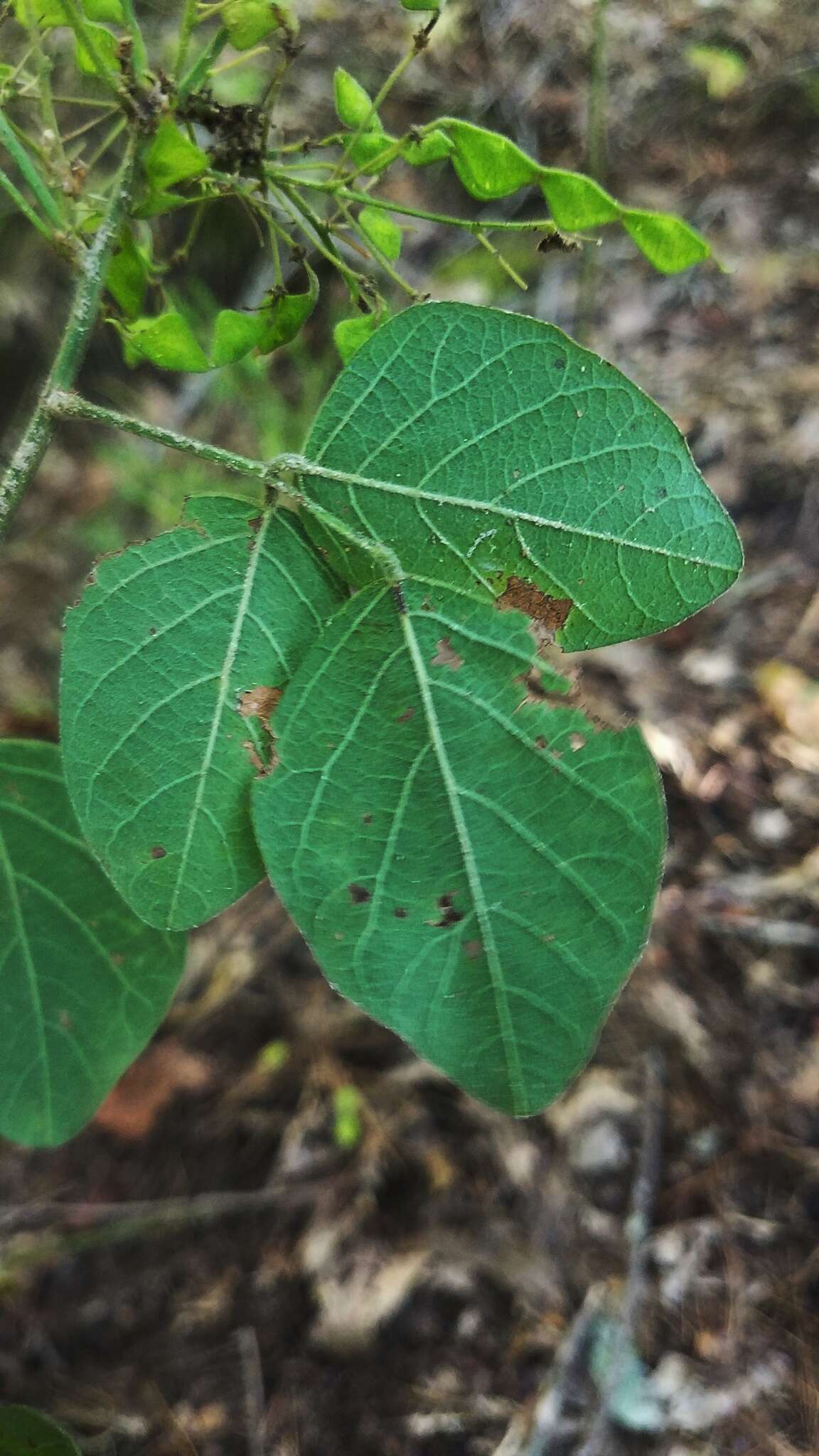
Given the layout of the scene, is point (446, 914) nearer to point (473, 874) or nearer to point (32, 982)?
point (473, 874)

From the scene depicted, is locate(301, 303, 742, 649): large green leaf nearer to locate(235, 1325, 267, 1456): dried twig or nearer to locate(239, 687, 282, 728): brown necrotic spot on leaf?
locate(239, 687, 282, 728): brown necrotic spot on leaf

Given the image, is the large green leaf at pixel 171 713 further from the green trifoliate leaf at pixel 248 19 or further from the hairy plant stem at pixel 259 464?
the green trifoliate leaf at pixel 248 19

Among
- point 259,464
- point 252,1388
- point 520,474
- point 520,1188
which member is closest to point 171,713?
point 259,464

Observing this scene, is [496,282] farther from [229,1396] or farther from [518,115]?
[229,1396]

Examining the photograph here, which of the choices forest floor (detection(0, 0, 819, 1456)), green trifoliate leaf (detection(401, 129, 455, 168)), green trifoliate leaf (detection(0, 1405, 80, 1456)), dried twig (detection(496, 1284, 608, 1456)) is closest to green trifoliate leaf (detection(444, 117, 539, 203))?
green trifoliate leaf (detection(401, 129, 455, 168))

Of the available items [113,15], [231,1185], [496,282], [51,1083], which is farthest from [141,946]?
[496,282]
